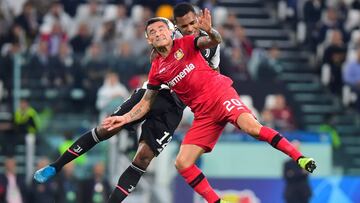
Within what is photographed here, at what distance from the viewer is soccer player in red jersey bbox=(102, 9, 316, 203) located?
13.0 m

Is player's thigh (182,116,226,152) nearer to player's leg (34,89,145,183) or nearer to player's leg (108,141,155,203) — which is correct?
player's leg (108,141,155,203)

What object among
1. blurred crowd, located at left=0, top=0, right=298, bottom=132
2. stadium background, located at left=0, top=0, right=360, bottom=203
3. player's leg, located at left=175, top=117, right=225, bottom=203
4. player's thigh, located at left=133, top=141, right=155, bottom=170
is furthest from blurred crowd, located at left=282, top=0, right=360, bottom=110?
player's leg, located at left=175, top=117, right=225, bottom=203

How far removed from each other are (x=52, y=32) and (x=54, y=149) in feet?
10.9

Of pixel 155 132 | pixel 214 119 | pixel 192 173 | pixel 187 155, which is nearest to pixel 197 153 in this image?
pixel 187 155

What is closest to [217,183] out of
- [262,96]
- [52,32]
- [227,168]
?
[227,168]

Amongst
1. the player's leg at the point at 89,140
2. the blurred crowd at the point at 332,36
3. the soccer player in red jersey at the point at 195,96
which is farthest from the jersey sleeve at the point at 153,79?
the blurred crowd at the point at 332,36

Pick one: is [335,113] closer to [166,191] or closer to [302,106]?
[302,106]

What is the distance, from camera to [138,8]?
24.0 meters

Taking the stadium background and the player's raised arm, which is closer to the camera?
the player's raised arm

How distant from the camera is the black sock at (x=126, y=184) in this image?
13.5 metres

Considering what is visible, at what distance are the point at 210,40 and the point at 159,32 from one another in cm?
70

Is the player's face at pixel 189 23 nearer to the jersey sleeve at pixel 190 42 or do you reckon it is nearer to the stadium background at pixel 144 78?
the jersey sleeve at pixel 190 42

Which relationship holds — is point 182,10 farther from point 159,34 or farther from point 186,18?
point 159,34

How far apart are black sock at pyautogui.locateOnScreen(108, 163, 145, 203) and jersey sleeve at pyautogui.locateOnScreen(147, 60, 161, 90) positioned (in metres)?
0.96
